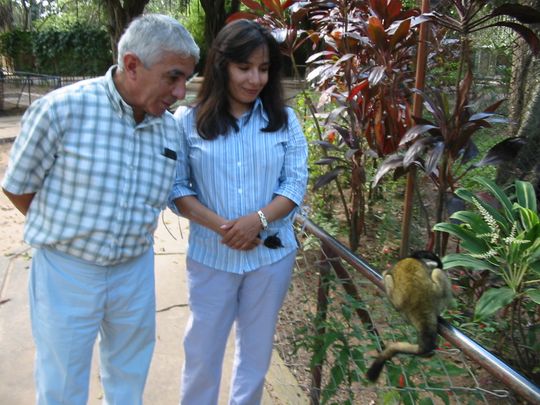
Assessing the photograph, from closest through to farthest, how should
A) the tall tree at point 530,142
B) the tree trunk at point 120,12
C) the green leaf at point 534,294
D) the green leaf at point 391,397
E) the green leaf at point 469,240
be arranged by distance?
the green leaf at point 391,397 → the green leaf at point 534,294 → the green leaf at point 469,240 → the tall tree at point 530,142 → the tree trunk at point 120,12

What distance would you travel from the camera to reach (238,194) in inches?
74.1

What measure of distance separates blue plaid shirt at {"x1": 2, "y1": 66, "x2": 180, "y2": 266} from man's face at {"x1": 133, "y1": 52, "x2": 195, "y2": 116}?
0.24 ft

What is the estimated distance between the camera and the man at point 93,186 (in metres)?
1.56

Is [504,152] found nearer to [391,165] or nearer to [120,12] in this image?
[391,165]

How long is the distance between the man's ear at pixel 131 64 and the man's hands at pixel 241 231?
1.99 ft

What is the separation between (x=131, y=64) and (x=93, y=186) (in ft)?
1.34

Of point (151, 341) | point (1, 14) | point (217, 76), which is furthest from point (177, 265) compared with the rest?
point (1, 14)

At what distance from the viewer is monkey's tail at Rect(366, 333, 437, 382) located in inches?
58.6

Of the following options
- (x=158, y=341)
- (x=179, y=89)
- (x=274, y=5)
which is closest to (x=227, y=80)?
(x=179, y=89)

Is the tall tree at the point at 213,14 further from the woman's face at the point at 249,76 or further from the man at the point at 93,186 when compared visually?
the man at the point at 93,186

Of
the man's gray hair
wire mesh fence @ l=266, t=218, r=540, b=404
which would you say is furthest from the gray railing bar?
the man's gray hair

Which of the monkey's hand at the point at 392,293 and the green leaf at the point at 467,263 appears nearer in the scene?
the monkey's hand at the point at 392,293

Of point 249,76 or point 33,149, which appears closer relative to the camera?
point 33,149

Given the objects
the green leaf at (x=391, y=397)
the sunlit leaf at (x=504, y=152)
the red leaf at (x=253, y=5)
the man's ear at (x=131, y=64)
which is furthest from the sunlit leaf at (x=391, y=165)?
the red leaf at (x=253, y=5)
